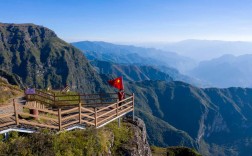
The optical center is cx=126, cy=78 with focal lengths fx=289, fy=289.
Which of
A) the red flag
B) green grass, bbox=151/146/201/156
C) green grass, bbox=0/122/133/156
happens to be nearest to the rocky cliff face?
green grass, bbox=0/122/133/156

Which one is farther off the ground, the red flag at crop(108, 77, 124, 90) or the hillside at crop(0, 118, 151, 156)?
the red flag at crop(108, 77, 124, 90)

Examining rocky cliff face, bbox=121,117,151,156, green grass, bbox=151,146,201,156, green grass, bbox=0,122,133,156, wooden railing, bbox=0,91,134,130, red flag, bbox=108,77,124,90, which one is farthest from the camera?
green grass, bbox=151,146,201,156

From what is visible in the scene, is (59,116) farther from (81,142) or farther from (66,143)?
(81,142)

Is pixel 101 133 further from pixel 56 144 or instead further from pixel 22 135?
pixel 22 135

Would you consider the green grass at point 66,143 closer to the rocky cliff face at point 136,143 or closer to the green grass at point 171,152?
the rocky cliff face at point 136,143

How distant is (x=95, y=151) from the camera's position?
21672 millimetres

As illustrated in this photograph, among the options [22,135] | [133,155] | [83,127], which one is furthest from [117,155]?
[22,135]

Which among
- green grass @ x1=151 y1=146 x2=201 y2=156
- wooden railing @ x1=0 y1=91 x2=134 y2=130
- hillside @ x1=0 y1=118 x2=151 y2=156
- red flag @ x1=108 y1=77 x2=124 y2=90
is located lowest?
green grass @ x1=151 y1=146 x2=201 y2=156

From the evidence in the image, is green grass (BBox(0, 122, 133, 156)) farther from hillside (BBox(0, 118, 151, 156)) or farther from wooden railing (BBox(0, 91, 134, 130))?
wooden railing (BBox(0, 91, 134, 130))

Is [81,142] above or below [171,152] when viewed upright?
above

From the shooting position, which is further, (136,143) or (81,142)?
(136,143)

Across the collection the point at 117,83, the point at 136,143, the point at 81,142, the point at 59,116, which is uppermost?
the point at 117,83

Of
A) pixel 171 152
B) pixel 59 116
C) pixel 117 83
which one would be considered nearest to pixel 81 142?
pixel 59 116

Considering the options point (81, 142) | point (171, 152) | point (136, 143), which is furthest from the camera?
point (171, 152)
